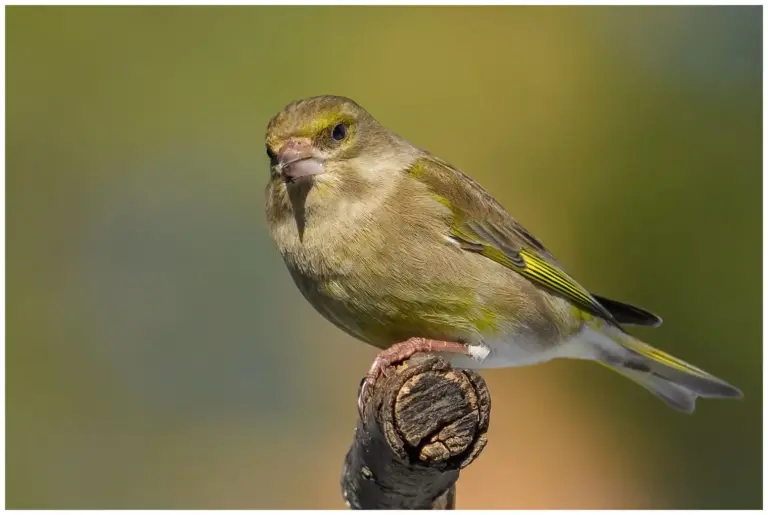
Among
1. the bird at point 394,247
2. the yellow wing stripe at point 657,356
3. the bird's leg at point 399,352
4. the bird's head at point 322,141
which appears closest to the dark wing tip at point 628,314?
the yellow wing stripe at point 657,356

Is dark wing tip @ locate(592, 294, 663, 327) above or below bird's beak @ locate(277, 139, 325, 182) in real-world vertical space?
below

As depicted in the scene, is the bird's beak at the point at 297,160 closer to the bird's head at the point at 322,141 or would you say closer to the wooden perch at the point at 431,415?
the bird's head at the point at 322,141

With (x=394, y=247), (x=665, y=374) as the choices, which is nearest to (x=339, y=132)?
(x=394, y=247)

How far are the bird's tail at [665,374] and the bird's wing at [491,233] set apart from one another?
0.35 meters

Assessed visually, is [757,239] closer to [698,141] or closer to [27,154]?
[698,141]

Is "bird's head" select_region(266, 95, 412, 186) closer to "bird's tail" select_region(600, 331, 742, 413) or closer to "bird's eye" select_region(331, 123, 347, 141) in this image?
"bird's eye" select_region(331, 123, 347, 141)

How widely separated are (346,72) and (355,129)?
4.08 meters

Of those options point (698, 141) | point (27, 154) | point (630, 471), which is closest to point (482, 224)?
point (630, 471)

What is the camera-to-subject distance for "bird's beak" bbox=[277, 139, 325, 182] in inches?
133

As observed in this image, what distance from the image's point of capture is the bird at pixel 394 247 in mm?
3430

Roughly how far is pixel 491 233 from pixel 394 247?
618 millimetres

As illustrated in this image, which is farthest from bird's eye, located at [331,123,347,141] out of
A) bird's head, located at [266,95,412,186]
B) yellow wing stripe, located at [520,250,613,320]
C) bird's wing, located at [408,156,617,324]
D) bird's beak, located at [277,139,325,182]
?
yellow wing stripe, located at [520,250,613,320]

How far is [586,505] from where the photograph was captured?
6367 mm

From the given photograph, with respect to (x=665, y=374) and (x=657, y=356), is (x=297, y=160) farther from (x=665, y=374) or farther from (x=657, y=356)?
(x=665, y=374)
